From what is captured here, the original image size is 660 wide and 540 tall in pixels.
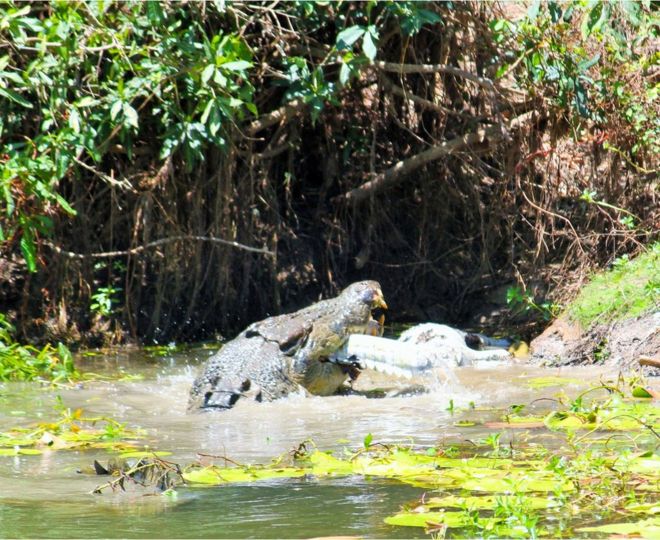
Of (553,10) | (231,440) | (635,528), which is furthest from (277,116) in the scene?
(635,528)

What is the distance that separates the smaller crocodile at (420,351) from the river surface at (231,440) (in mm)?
130

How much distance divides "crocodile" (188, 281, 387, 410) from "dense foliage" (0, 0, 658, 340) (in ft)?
5.62

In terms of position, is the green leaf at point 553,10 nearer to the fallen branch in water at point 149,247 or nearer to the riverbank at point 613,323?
the riverbank at point 613,323

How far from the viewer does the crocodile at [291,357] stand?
619cm

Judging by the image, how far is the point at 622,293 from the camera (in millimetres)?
7199

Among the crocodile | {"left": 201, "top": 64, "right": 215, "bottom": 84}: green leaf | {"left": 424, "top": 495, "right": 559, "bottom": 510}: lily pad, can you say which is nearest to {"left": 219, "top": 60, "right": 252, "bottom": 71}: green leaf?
{"left": 201, "top": 64, "right": 215, "bottom": 84}: green leaf

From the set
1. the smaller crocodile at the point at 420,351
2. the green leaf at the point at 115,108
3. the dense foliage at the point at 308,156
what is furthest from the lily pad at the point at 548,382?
the green leaf at the point at 115,108

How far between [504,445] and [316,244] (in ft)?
16.8

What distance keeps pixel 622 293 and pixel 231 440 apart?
10.9 ft

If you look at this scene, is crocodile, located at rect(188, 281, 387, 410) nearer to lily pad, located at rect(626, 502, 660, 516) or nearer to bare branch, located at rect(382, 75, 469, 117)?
bare branch, located at rect(382, 75, 469, 117)

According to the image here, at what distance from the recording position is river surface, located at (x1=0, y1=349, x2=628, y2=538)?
345 centimetres

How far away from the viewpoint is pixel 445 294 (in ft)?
30.9

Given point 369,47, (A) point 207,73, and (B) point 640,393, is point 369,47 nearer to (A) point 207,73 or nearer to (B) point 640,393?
(A) point 207,73

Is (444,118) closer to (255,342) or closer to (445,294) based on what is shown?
(445,294)
